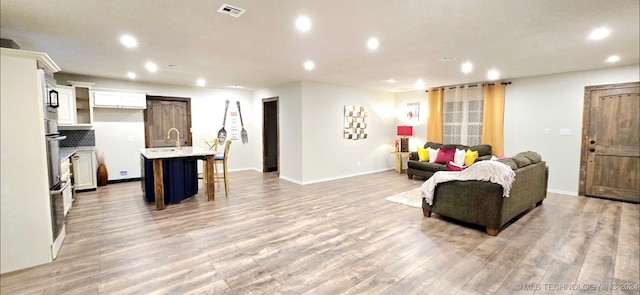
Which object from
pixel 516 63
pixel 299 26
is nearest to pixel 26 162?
pixel 299 26

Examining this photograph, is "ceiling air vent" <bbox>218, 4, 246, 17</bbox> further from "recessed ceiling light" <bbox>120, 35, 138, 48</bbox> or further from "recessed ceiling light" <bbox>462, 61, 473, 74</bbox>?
"recessed ceiling light" <bbox>462, 61, 473, 74</bbox>

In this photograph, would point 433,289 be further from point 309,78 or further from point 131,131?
point 131,131

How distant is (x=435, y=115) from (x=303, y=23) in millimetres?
5446

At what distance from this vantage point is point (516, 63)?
444 cm

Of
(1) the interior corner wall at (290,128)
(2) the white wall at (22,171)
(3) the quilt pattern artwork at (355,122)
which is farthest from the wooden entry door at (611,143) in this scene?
(2) the white wall at (22,171)

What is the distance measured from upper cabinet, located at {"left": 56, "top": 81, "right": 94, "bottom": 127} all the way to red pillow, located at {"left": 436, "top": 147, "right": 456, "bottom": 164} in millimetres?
7462

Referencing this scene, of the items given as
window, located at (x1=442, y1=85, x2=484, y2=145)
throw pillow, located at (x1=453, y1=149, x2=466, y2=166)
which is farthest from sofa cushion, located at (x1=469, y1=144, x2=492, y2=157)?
window, located at (x1=442, y1=85, x2=484, y2=145)

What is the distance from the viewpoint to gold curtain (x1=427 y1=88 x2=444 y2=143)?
706 centimetres

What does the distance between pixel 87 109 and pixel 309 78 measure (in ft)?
15.0

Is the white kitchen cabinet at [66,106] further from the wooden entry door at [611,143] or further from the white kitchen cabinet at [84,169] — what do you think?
the wooden entry door at [611,143]

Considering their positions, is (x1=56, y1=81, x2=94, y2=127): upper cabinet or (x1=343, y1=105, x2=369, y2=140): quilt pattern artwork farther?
(x1=343, y1=105, x2=369, y2=140): quilt pattern artwork

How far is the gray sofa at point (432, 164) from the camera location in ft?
20.3

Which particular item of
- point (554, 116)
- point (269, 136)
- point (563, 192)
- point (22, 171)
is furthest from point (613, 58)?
point (22, 171)

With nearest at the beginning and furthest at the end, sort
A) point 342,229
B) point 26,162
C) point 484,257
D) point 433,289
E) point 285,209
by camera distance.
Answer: point 433,289, point 26,162, point 484,257, point 342,229, point 285,209
